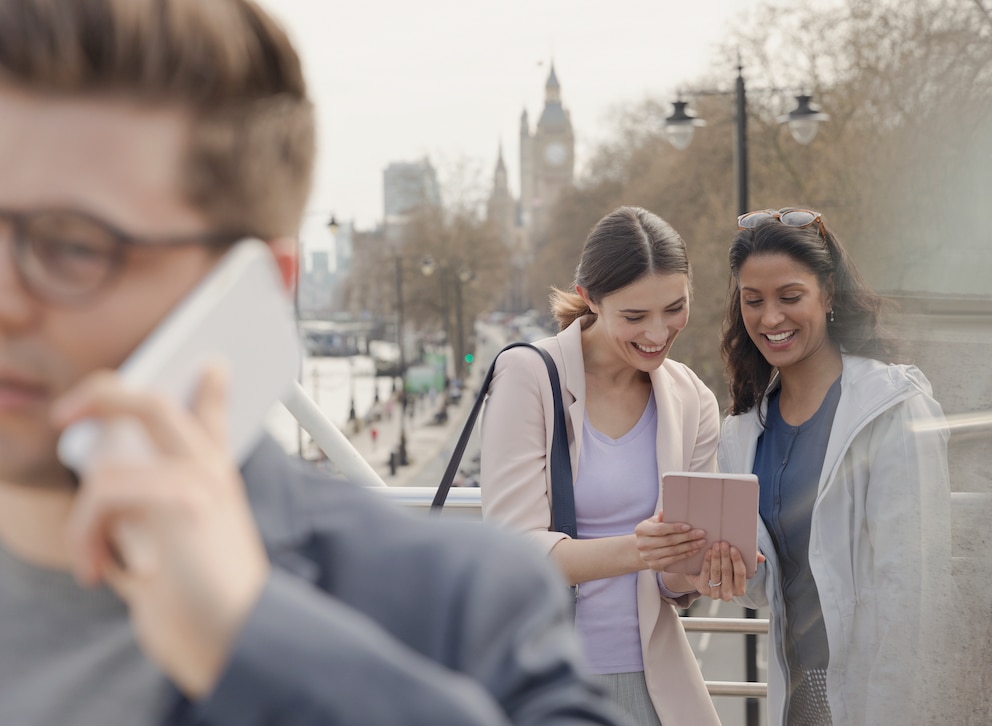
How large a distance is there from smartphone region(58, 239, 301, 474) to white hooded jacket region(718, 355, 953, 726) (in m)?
2.14

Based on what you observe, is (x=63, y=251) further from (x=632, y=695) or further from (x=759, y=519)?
(x=759, y=519)

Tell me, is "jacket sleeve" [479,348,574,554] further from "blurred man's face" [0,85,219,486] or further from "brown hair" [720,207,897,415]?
"blurred man's face" [0,85,219,486]

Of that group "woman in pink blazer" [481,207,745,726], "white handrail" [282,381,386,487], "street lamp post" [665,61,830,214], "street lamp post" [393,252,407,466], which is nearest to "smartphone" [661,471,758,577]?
"woman in pink blazer" [481,207,745,726]

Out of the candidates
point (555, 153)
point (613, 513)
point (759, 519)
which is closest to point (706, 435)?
point (759, 519)

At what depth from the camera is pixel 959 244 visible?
4.41 meters

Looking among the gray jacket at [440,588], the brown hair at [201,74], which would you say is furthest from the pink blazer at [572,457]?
the brown hair at [201,74]

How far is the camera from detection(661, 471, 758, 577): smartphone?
259cm

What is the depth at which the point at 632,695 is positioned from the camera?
268 centimetres

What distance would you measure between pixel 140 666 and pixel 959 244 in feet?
13.5

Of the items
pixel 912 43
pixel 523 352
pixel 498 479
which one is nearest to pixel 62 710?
pixel 498 479

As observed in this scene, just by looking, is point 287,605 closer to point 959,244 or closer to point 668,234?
point 668,234

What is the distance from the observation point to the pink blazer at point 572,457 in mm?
2699

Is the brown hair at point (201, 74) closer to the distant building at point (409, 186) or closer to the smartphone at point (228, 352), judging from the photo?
the smartphone at point (228, 352)

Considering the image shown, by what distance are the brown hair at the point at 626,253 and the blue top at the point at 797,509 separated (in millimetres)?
525
